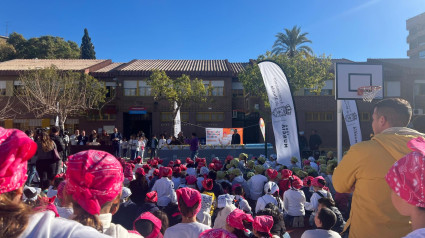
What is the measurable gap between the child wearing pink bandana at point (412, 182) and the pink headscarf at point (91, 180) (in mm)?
1307

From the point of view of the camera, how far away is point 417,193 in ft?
4.51

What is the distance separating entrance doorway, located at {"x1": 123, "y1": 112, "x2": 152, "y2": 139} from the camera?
29.9 metres

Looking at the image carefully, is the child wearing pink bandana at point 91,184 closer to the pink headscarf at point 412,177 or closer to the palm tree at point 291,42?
the pink headscarf at point 412,177

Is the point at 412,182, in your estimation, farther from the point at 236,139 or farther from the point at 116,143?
the point at 116,143

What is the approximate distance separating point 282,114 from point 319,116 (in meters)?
21.5

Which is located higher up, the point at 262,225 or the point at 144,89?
the point at 144,89

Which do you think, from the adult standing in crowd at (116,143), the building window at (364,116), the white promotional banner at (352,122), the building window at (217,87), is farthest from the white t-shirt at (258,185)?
the building window at (364,116)

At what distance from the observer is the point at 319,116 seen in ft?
98.7

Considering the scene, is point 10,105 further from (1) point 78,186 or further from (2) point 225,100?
(1) point 78,186

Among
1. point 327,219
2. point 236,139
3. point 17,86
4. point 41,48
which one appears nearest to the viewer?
point 327,219

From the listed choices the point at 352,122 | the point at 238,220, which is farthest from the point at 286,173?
the point at 352,122

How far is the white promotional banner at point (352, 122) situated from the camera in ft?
36.4

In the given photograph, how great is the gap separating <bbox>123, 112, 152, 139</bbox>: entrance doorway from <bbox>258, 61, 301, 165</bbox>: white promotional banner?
20795 mm

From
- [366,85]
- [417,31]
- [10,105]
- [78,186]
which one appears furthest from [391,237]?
[417,31]
